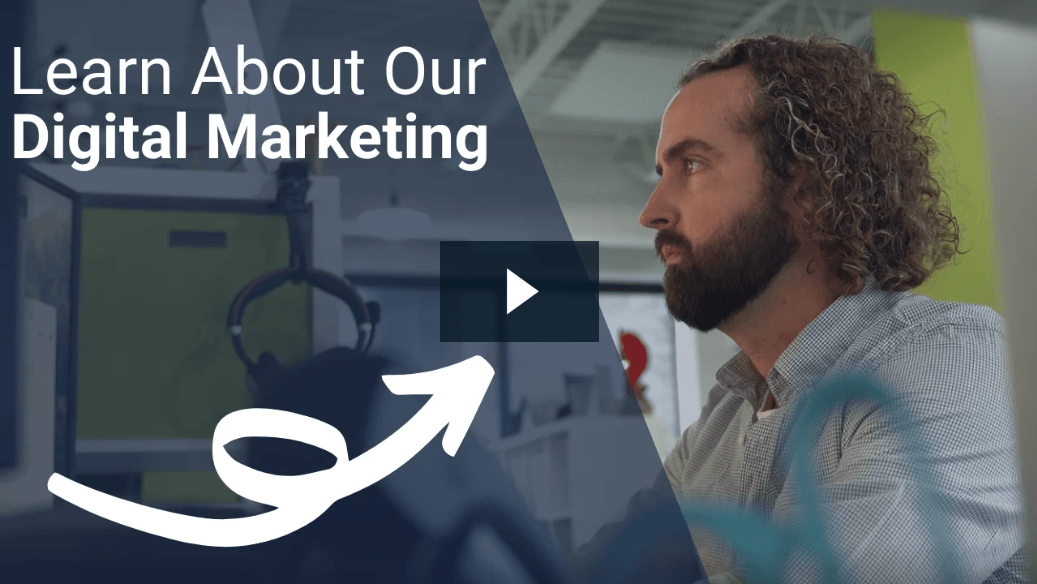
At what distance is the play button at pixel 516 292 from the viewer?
2.11 feet

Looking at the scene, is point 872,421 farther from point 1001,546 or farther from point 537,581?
point 537,581

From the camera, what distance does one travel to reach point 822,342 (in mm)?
773

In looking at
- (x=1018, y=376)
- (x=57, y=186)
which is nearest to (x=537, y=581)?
(x=1018, y=376)

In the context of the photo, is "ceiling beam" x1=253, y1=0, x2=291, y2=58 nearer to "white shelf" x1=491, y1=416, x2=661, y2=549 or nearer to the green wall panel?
the green wall panel

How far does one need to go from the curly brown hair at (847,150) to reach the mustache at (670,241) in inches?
4.2

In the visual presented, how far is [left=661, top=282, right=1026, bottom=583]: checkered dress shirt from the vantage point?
20.1 inches

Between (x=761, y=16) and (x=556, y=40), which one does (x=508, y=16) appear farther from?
(x=761, y=16)

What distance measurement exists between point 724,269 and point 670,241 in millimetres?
57

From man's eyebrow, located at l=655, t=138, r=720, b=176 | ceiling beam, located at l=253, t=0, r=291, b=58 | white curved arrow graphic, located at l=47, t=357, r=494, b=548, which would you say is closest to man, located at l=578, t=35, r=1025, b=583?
man's eyebrow, located at l=655, t=138, r=720, b=176

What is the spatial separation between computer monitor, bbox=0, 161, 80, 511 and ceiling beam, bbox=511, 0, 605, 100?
322cm

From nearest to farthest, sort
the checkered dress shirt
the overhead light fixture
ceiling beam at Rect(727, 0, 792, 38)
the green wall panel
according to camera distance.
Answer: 1. the green wall panel
2. the checkered dress shirt
3. the overhead light fixture
4. ceiling beam at Rect(727, 0, 792, 38)

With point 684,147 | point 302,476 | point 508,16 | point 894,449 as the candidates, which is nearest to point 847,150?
point 684,147

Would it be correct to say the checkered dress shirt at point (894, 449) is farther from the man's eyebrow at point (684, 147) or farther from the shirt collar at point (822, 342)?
the man's eyebrow at point (684, 147)

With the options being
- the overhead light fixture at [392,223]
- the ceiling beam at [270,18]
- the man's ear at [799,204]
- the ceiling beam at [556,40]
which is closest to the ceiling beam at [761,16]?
the ceiling beam at [556,40]
